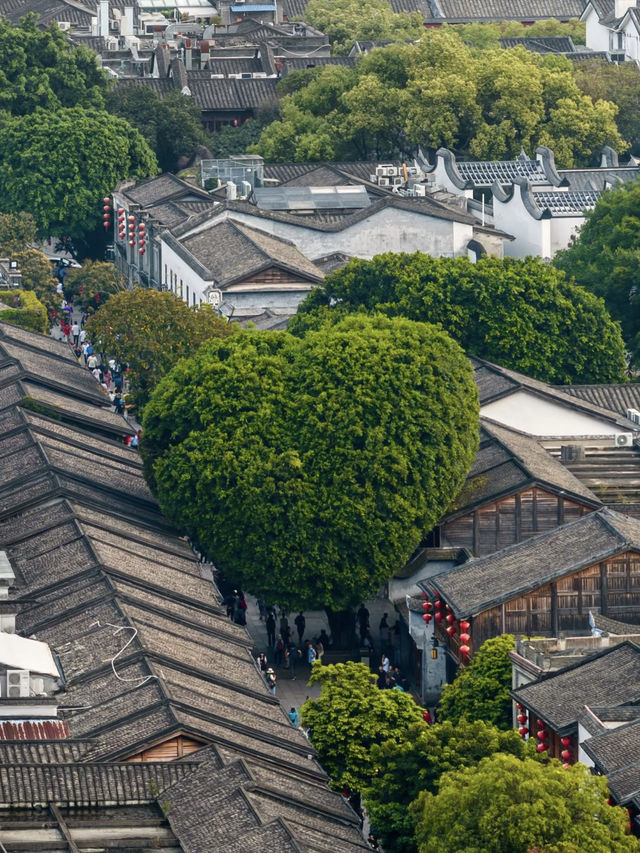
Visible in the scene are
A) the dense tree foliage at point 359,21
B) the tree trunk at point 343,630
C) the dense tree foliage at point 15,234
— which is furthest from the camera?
the dense tree foliage at point 359,21

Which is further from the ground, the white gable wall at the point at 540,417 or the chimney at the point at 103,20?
the white gable wall at the point at 540,417

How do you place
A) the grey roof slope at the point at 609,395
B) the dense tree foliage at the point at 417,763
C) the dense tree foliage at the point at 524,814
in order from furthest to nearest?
the grey roof slope at the point at 609,395
the dense tree foliage at the point at 417,763
the dense tree foliage at the point at 524,814

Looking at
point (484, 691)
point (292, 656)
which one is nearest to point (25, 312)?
point (292, 656)

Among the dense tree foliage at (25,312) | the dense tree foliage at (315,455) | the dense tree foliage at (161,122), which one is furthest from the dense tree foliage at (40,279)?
the dense tree foliage at (315,455)

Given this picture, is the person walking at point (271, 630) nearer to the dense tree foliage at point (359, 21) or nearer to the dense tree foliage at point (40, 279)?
the dense tree foliage at point (40, 279)

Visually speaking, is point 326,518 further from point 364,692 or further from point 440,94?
point 440,94

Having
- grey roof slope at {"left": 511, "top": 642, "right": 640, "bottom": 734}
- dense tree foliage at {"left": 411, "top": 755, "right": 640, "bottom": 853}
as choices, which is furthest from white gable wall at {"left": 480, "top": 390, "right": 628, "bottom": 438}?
dense tree foliage at {"left": 411, "top": 755, "right": 640, "bottom": 853}

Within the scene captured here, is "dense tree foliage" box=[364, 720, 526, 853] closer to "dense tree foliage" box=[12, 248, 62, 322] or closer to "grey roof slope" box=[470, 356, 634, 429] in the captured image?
"grey roof slope" box=[470, 356, 634, 429]
